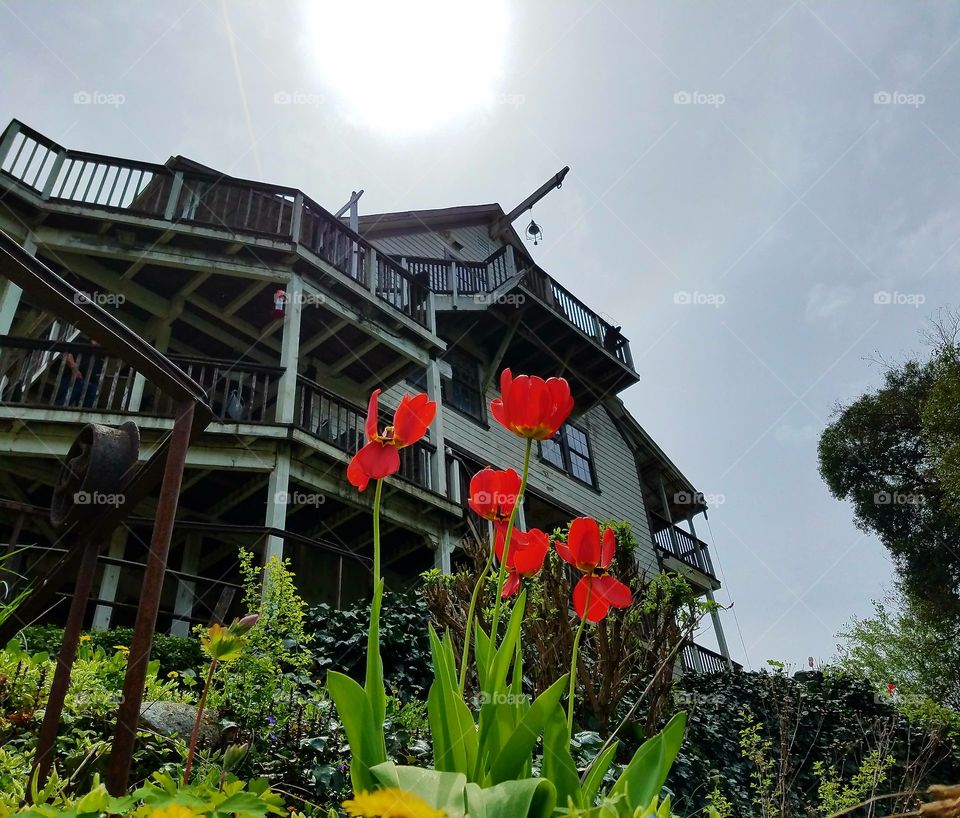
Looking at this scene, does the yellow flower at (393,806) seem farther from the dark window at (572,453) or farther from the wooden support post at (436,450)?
the dark window at (572,453)

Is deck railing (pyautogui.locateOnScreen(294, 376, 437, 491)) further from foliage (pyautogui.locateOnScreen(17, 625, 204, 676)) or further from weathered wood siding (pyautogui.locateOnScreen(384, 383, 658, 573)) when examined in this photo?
foliage (pyautogui.locateOnScreen(17, 625, 204, 676))

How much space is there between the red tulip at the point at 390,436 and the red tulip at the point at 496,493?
0.25 metres

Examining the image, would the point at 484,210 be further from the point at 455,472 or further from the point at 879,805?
the point at 879,805

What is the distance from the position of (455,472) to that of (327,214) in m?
4.24

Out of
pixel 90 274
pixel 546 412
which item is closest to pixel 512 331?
pixel 90 274

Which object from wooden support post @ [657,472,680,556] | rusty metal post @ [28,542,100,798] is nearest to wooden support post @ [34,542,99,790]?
rusty metal post @ [28,542,100,798]

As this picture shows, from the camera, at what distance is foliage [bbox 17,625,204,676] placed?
17.1ft

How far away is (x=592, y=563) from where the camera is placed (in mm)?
1824

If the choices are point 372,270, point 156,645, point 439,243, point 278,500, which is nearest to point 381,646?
point 156,645

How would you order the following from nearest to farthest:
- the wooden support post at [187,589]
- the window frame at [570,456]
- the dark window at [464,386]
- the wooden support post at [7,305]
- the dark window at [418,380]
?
the wooden support post at [7,305]
the wooden support post at [187,589]
the dark window at [418,380]
the dark window at [464,386]
the window frame at [570,456]

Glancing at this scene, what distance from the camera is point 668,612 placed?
4.91 metres

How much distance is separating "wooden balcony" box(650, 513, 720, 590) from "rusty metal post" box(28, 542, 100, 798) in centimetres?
1732

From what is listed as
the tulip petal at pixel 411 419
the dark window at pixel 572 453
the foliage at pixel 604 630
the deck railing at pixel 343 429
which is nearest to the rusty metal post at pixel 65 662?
the tulip petal at pixel 411 419

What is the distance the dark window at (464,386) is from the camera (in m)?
13.9
